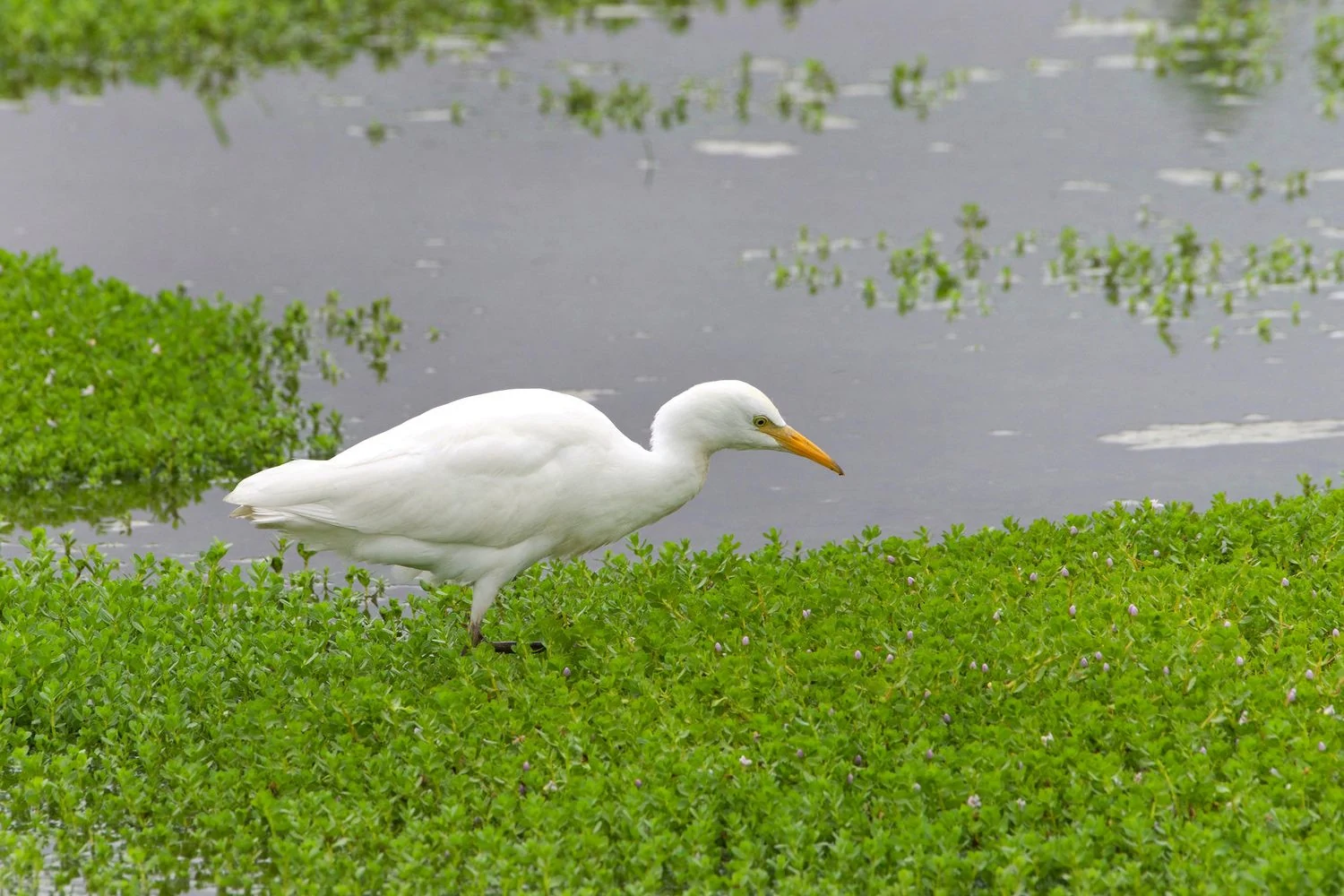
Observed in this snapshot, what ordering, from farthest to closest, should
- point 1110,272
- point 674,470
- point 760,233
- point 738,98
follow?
point 738,98 < point 760,233 < point 1110,272 < point 674,470

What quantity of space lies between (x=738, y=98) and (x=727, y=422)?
35.9 feet

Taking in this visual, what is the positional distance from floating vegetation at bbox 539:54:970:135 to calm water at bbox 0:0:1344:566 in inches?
10.3

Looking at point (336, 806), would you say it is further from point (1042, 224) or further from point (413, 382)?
point (1042, 224)

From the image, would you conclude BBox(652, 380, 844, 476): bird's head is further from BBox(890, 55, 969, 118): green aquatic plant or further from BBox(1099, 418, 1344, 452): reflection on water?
BBox(890, 55, 969, 118): green aquatic plant

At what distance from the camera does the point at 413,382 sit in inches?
455

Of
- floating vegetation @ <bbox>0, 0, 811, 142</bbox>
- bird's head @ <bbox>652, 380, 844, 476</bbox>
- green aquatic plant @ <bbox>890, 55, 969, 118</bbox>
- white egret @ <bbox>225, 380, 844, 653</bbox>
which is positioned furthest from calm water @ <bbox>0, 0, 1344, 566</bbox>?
white egret @ <bbox>225, 380, 844, 653</bbox>

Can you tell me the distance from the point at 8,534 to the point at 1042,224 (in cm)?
856

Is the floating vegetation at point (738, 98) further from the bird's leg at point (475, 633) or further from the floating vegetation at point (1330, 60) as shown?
the bird's leg at point (475, 633)

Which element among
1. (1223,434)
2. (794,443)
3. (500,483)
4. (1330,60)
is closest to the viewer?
(500,483)

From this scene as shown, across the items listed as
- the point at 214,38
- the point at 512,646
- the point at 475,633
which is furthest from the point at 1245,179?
the point at 214,38

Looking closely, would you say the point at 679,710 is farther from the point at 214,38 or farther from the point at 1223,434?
the point at 214,38

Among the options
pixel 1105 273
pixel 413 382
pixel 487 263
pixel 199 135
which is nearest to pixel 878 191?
pixel 1105 273

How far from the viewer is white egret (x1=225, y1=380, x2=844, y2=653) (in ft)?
23.3

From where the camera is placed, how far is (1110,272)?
1309cm
